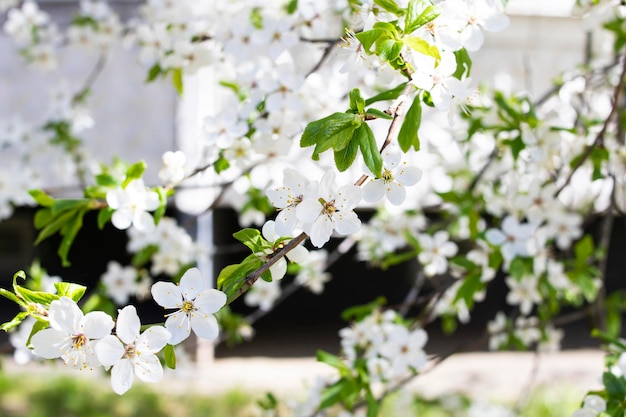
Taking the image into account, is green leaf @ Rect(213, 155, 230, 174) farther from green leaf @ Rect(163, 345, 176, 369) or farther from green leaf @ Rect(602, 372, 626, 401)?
green leaf @ Rect(602, 372, 626, 401)

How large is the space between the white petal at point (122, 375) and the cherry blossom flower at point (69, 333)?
1.4 inches

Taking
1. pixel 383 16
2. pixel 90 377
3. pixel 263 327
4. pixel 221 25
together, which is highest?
pixel 383 16

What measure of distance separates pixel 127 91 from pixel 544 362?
7.58 feet

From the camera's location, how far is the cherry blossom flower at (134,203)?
4.04 feet

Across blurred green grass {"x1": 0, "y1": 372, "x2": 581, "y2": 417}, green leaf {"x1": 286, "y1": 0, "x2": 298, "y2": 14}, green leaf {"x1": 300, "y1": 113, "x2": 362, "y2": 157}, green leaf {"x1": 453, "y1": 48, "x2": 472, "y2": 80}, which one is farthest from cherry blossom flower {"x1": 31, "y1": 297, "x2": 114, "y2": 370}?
blurred green grass {"x1": 0, "y1": 372, "x2": 581, "y2": 417}

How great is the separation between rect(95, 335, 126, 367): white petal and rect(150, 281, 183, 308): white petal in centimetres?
6

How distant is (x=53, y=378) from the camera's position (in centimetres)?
339

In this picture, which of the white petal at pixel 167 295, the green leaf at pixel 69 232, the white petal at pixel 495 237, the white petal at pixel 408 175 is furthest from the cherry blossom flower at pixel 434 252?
the white petal at pixel 167 295

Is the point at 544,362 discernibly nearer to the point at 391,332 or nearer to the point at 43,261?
the point at 391,332

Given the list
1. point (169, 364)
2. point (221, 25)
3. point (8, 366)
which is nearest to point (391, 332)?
point (221, 25)

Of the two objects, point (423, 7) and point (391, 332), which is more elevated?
point (423, 7)

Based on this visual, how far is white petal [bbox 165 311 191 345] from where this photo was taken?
32.0 inches

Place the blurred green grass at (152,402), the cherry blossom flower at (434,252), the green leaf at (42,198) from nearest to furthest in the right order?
the green leaf at (42,198), the cherry blossom flower at (434,252), the blurred green grass at (152,402)

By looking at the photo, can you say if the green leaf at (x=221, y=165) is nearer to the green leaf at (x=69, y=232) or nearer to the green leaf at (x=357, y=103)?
the green leaf at (x=69, y=232)
